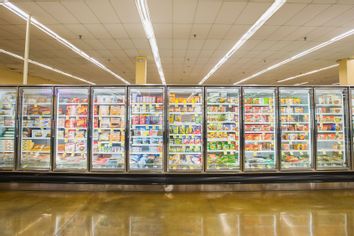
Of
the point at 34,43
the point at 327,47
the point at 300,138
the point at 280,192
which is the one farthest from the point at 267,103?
the point at 34,43

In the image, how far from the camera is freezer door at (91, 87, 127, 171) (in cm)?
501

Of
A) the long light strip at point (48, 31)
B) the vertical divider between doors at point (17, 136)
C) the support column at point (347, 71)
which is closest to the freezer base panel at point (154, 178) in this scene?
the vertical divider between doors at point (17, 136)

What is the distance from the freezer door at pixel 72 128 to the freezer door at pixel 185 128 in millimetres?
1930

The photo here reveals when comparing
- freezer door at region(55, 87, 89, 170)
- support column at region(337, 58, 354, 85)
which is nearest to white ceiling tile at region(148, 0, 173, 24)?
freezer door at region(55, 87, 89, 170)

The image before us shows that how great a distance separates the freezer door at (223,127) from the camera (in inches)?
200

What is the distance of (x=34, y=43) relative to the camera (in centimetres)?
704

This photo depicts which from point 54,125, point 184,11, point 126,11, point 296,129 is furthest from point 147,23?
point 296,129

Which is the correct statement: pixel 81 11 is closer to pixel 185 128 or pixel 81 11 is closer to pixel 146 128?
pixel 146 128

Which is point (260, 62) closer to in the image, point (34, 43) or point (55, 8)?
point (55, 8)

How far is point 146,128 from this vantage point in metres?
5.04

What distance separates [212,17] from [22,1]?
4.02 metres

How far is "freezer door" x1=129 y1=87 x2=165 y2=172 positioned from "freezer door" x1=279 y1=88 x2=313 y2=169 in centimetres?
279

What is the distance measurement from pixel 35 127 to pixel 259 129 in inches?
201

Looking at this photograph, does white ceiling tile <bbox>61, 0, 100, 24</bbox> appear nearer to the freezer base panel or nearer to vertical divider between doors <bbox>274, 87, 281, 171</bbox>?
the freezer base panel
